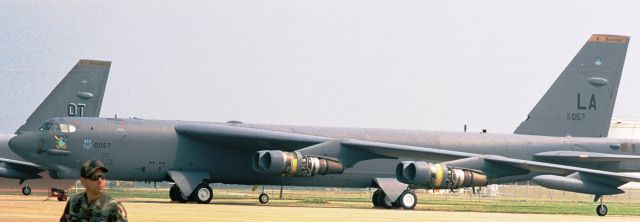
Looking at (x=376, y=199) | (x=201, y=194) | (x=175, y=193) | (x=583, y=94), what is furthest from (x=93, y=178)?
(x=583, y=94)

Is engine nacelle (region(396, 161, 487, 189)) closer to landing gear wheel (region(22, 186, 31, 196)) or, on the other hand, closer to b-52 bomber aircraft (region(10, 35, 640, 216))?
b-52 bomber aircraft (region(10, 35, 640, 216))

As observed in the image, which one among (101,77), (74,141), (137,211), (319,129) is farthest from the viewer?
(101,77)

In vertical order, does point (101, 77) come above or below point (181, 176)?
above

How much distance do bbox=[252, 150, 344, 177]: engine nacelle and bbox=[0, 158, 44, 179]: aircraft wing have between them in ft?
48.3

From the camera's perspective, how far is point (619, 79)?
46.2m

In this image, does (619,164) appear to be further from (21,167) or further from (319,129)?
(21,167)

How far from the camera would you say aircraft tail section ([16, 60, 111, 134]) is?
5278cm

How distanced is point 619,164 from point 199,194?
51.7 ft

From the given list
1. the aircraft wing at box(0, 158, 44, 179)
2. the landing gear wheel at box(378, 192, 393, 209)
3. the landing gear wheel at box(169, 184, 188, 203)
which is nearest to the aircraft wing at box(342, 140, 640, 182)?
the landing gear wheel at box(378, 192, 393, 209)

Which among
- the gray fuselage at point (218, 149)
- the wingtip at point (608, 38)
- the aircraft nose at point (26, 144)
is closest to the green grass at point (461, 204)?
the gray fuselage at point (218, 149)

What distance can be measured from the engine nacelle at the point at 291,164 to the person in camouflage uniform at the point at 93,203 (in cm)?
2756

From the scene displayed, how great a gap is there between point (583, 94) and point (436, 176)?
1145 centimetres

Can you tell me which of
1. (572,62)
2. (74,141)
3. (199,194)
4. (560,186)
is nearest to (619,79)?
(572,62)

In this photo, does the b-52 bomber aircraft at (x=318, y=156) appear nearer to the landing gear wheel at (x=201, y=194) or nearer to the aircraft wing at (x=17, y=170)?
the landing gear wheel at (x=201, y=194)
